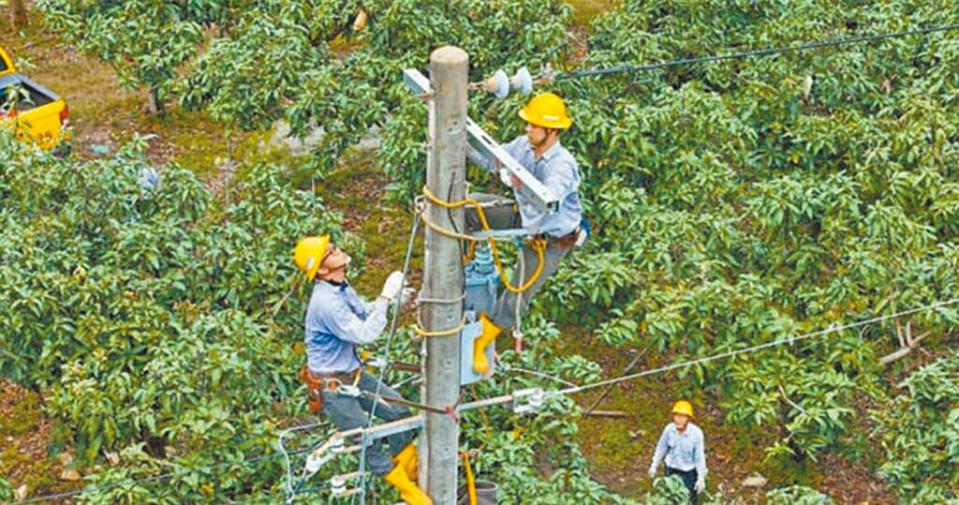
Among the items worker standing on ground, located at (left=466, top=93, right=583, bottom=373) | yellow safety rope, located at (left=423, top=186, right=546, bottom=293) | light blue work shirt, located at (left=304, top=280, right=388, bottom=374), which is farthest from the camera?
light blue work shirt, located at (left=304, top=280, right=388, bottom=374)

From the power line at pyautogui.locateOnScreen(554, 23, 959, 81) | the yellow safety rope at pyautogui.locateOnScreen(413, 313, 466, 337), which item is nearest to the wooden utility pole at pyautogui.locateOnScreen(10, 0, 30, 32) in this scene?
the power line at pyautogui.locateOnScreen(554, 23, 959, 81)

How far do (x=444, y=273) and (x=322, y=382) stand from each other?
1357mm

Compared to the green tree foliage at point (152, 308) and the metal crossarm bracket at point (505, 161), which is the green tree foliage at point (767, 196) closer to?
the green tree foliage at point (152, 308)

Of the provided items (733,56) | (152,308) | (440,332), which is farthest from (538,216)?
(733,56)

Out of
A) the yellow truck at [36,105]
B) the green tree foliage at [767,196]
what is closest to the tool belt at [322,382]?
the green tree foliage at [767,196]

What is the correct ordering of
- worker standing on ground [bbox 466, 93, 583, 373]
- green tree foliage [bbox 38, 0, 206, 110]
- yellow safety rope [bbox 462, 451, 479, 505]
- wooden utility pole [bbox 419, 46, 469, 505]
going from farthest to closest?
green tree foliage [bbox 38, 0, 206, 110] < yellow safety rope [bbox 462, 451, 479, 505] < worker standing on ground [bbox 466, 93, 583, 373] < wooden utility pole [bbox 419, 46, 469, 505]

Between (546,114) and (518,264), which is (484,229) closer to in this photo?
(518,264)

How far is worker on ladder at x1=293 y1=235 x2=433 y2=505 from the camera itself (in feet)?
29.4

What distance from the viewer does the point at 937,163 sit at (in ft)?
45.1

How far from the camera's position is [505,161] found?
815 cm

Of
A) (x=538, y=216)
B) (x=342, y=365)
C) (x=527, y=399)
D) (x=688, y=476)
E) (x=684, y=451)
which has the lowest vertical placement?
(x=688, y=476)

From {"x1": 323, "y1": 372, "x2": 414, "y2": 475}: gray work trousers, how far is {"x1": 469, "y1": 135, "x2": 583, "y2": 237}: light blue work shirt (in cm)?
145

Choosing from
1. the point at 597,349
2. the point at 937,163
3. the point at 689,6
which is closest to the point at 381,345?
the point at 597,349

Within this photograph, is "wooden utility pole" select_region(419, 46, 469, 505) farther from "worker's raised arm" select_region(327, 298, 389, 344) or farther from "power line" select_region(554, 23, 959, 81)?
"power line" select_region(554, 23, 959, 81)
